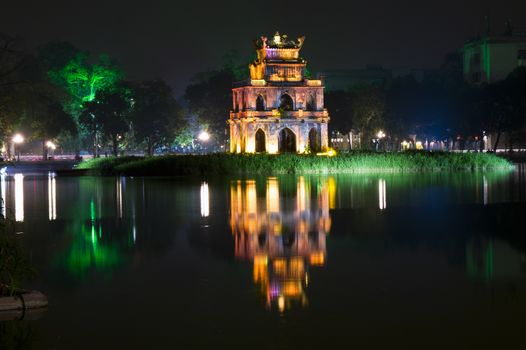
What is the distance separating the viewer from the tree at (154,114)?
106812 mm

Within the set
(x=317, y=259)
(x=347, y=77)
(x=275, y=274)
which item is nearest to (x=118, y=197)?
(x=317, y=259)

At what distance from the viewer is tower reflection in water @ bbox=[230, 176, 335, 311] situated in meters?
15.3

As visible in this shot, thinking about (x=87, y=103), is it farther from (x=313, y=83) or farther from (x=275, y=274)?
(x=275, y=274)

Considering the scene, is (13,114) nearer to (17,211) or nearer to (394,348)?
(17,211)

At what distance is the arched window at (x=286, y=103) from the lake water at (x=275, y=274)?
148 ft

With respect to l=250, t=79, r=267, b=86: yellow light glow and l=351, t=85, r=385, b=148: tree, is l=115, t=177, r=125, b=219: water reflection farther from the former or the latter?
l=351, t=85, r=385, b=148: tree

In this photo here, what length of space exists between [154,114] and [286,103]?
105 feet

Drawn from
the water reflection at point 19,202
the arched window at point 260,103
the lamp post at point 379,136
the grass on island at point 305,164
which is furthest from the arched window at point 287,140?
the water reflection at point 19,202

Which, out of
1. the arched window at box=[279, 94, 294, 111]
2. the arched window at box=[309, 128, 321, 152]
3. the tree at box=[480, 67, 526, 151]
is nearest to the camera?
the arched window at box=[279, 94, 294, 111]

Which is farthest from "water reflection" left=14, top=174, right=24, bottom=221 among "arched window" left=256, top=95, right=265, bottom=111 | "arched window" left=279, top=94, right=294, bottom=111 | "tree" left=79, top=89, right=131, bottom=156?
"tree" left=79, top=89, right=131, bottom=156

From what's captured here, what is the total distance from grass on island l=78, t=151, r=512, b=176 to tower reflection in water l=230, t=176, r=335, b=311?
22.0 meters

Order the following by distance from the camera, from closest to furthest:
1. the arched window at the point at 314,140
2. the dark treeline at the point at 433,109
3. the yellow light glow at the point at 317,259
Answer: the yellow light glow at the point at 317,259 → the arched window at the point at 314,140 → the dark treeline at the point at 433,109

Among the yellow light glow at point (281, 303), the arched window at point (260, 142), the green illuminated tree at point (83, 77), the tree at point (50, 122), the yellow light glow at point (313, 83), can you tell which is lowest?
the yellow light glow at point (281, 303)

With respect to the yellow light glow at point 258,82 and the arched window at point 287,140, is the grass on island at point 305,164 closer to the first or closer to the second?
the yellow light glow at point 258,82
